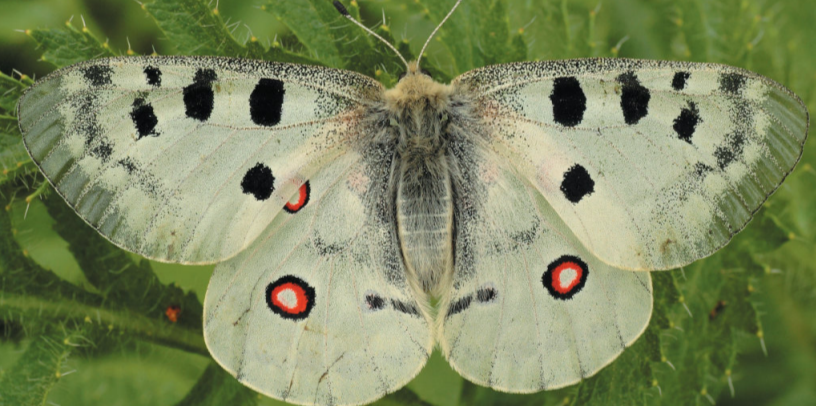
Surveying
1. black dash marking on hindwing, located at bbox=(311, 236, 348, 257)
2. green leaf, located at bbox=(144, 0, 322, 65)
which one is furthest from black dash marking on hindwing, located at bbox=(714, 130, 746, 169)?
green leaf, located at bbox=(144, 0, 322, 65)

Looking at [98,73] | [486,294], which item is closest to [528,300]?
[486,294]

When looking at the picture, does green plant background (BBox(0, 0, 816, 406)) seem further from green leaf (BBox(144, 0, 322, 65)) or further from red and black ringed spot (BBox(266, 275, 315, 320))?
red and black ringed spot (BBox(266, 275, 315, 320))

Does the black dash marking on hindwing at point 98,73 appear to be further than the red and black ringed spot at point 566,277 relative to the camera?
No

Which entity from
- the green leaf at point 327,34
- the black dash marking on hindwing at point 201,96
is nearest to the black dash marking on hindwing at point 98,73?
the black dash marking on hindwing at point 201,96

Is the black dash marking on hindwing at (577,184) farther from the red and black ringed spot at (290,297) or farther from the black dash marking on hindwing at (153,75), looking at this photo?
the black dash marking on hindwing at (153,75)

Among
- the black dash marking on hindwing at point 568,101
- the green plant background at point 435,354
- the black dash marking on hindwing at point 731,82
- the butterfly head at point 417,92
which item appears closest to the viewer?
the black dash marking on hindwing at point 731,82

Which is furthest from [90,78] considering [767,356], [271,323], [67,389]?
[767,356]

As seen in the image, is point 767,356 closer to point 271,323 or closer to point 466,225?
point 466,225
